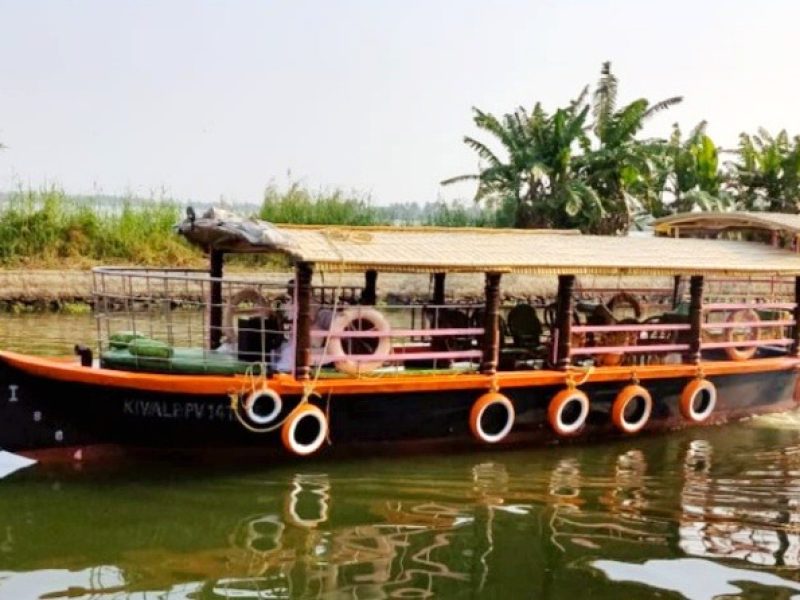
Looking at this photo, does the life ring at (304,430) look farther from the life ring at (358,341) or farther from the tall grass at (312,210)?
the tall grass at (312,210)

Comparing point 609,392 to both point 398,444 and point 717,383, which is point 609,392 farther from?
point 398,444

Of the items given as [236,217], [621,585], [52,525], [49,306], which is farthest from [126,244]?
[621,585]

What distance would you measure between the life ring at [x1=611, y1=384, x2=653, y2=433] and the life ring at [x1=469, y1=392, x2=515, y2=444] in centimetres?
99

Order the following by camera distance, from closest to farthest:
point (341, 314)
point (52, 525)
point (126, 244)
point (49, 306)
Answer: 1. point (52, 525)
2. point (341, 314)
3. point (49, 306)
4. point (126, 244)

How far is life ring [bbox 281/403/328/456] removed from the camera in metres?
6.89

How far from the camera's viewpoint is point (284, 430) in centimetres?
688

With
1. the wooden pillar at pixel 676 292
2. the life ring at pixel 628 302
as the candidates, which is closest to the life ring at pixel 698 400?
the life ring at pixel 628 302

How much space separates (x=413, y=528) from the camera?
237 inches

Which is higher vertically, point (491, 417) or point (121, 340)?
point (121, 340)

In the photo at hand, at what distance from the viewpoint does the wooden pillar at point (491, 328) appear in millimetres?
7645

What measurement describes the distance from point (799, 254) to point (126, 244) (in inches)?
516

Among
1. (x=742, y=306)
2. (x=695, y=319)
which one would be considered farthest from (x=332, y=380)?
(x=742, y=306)

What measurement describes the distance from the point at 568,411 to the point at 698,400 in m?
1.42

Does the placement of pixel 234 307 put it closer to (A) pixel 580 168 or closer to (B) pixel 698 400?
(B) pixel 698 400
